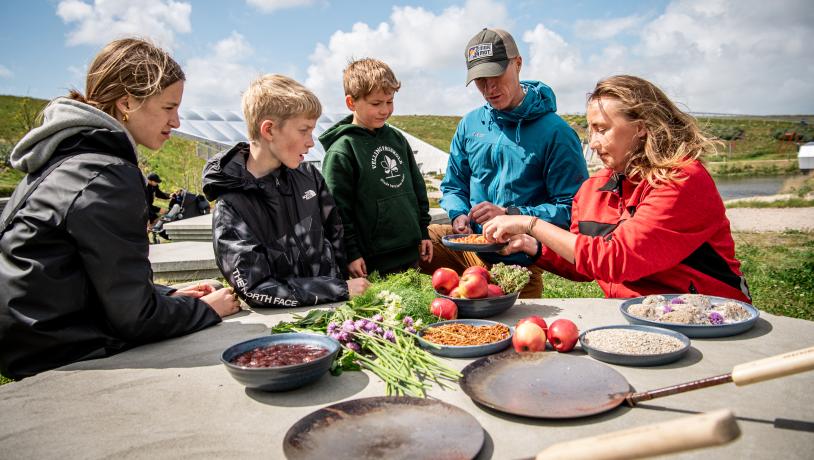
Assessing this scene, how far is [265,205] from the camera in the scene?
10.5ft

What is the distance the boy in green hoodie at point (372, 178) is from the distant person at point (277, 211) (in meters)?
0.52

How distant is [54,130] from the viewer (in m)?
2.33

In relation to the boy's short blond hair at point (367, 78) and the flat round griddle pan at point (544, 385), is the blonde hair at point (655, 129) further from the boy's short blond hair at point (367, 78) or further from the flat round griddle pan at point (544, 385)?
the boy's short blond hair at point (367, 78)

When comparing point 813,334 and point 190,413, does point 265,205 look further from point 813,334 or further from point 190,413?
point 813,334

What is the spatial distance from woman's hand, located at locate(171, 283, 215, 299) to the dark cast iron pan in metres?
1.66

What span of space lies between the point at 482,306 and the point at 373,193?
1.85 metres

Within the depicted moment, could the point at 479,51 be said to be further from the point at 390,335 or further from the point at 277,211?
the point at 390,335

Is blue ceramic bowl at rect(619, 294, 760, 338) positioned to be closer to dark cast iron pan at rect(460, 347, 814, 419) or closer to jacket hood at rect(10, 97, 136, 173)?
dark cast iron pan at rect(460, 347, 814, 419)

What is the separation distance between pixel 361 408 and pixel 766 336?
167 cm

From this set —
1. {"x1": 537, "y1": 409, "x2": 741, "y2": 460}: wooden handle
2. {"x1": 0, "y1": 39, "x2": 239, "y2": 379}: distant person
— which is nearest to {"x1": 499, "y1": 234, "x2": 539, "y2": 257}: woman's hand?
{"x1": 0, "y1": 39, "x2": 239, "y2": 379}: distant person

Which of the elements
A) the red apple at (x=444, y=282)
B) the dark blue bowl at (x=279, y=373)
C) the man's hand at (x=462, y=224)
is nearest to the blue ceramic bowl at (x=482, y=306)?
the red apple at (x=444, y=282)

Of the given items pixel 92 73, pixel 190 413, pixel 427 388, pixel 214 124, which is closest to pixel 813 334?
pixel 427 388

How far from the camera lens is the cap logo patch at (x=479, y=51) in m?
4.32

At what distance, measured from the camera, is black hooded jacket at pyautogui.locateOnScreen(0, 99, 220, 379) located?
212cm
